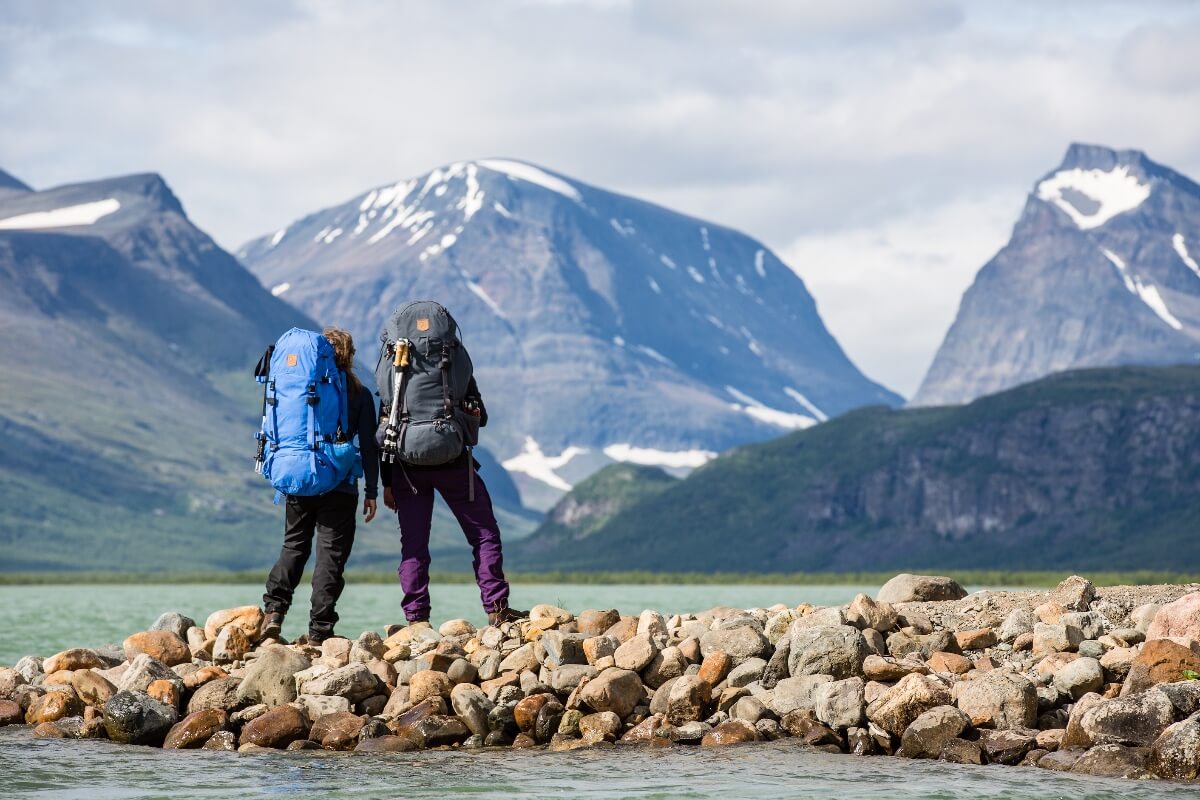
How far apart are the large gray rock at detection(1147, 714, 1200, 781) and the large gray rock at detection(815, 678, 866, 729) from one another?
3671 millimetres

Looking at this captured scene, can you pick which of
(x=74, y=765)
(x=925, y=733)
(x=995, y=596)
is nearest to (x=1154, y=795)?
(x=925, y=733)

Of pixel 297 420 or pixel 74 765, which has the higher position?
pixel 297 420

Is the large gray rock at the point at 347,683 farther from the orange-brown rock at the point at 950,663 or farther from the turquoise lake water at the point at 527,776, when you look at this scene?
the orange-brown rock at the point at 950,663

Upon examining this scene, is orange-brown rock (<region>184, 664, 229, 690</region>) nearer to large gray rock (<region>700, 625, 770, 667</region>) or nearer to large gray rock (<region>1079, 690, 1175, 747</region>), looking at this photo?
large gray rock (<region>700, 625, 770, 667</region>)

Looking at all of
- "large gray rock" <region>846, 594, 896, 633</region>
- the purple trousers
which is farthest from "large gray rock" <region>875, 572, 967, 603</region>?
the purple trousers

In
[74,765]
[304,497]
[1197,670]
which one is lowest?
[74,765]

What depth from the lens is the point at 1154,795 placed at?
18906 millimetres

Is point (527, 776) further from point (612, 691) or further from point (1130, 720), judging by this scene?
point (1130, 720)

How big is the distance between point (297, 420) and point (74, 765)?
5164 millimetres

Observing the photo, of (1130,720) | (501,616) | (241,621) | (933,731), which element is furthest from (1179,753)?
(241,621)

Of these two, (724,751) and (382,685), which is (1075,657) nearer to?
(724,751)

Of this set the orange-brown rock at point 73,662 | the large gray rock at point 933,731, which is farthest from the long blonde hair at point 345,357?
the large gray rock at point 933,731

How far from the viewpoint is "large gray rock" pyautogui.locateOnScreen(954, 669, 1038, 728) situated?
21.6 m

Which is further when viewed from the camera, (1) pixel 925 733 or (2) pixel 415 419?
(2) pixel 415 419
